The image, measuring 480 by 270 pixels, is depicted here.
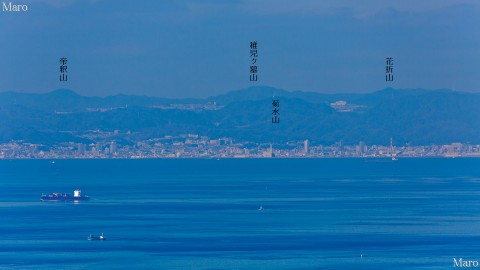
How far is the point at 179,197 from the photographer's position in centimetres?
18812

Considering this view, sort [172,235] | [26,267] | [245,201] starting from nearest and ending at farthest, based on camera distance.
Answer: [26,267], [172,235], [245,201]

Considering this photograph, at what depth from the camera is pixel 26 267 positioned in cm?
9388

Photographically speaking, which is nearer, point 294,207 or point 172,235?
point 172,235

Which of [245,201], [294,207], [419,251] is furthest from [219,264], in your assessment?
[245,201]

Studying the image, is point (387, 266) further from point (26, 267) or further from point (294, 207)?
point (294, 207)

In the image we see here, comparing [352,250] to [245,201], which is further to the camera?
[245,201]

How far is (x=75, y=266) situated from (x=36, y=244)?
56.7 feet

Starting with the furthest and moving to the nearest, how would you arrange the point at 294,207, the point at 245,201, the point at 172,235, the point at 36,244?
1. the point at 245,201
2. the point at 294,207
3. the point at 172,235
4. the point at 36,244

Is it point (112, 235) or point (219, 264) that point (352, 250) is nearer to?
point (219, 264)

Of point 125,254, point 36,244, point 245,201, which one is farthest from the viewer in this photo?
point 245,201

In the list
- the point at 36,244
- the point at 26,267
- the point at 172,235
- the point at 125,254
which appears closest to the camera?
the point at 26,267

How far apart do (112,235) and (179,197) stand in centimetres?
6883

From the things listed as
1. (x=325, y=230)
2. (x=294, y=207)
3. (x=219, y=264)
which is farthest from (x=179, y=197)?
(x=219, y=264)

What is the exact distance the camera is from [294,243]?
4380 inches
